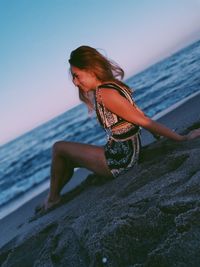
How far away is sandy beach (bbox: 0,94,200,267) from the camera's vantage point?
194 cm

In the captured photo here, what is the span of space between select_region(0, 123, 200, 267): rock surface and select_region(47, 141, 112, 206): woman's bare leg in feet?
0.68

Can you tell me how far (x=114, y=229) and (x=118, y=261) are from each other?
24 centimetres

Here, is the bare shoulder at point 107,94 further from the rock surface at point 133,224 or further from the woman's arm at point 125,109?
the rock surface at point 133,224

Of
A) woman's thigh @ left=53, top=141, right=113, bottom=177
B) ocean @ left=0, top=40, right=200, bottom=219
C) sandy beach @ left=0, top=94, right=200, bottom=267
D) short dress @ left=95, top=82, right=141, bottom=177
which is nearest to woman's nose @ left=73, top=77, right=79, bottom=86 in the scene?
short dress @ left=95, top=82, right=141, bottom=177

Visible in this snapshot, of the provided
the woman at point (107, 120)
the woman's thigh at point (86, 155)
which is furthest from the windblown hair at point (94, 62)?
the woman's thigh at point (86, 155)

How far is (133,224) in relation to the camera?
7.25 feet

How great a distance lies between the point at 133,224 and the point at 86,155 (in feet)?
4.75

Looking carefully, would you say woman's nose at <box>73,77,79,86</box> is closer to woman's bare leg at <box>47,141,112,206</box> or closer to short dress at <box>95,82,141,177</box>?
short dress at <box>95,82,141,177</box>

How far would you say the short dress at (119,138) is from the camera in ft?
10.6

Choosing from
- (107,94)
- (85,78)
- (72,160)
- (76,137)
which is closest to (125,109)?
(107,94)

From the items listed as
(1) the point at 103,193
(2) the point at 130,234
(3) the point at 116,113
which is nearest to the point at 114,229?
(2) the point at 130,234

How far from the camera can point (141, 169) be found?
10.6 ft

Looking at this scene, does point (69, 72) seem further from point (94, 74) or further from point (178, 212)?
point (178, 212)

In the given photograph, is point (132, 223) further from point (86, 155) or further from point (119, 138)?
point (86, 155)
